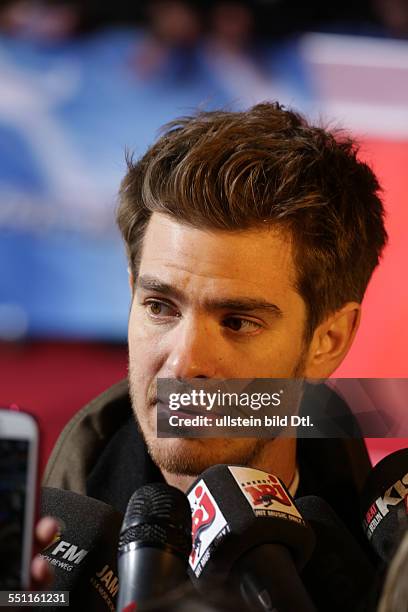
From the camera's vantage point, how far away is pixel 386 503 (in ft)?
3.33

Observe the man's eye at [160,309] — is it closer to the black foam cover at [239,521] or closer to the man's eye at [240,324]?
the man's eye at [240,324]

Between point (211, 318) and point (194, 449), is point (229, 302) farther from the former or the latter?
point (194, 449)

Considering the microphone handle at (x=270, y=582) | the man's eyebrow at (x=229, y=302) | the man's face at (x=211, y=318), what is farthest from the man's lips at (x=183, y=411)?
the microphone handle at (x=270, y=582)

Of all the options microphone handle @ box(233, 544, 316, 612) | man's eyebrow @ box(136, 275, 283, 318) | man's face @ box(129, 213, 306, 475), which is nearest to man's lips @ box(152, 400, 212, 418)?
man's face @ box(129, 213, 306, 475)

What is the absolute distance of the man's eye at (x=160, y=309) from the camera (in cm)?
109

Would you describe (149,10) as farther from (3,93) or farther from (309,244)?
(309,244)

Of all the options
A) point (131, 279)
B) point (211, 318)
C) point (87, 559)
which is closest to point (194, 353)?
point (211, 318)

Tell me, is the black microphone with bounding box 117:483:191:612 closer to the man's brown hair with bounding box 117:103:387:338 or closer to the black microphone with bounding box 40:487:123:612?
the black microphone with bounding box 40:487:123:612

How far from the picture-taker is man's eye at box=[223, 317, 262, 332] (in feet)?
3.58

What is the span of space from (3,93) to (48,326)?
0.33m

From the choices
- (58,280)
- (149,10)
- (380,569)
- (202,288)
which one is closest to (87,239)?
(58,280)

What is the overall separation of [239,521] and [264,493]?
61mm

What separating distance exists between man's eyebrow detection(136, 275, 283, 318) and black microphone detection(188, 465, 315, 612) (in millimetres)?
237

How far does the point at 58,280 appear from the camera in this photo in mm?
1206
